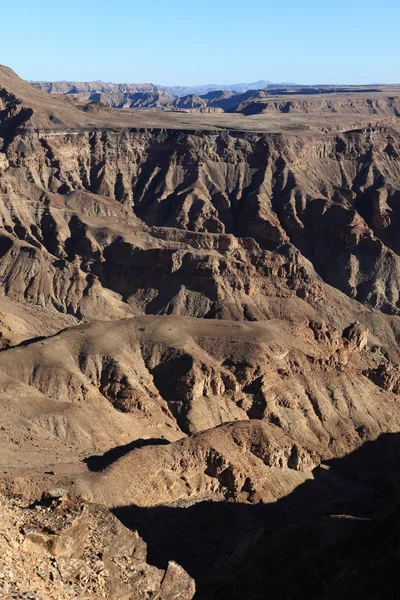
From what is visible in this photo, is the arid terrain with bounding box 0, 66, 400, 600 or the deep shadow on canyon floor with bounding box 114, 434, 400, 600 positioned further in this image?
the arid terrain with bounding box 0, 66, 400, 600

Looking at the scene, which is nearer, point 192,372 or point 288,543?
point 288,543

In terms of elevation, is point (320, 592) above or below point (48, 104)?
below

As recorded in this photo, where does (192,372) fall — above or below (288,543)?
above

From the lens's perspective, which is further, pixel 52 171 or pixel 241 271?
pixel 52 171

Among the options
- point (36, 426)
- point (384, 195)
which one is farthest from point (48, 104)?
point (36, 426)

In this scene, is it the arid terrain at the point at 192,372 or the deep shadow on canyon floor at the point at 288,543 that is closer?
the deep shadow on canyon floor at the point at 288,543

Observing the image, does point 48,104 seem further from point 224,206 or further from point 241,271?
point 241,271

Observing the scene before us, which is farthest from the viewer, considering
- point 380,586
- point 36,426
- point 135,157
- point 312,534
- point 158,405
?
point 135,157

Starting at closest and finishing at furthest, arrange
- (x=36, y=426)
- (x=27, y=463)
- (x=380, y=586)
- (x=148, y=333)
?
1. (x=380, y=586)
2. (x=27, y=463)
3. (x=36, y=426)
4. (x=148, y=333)
